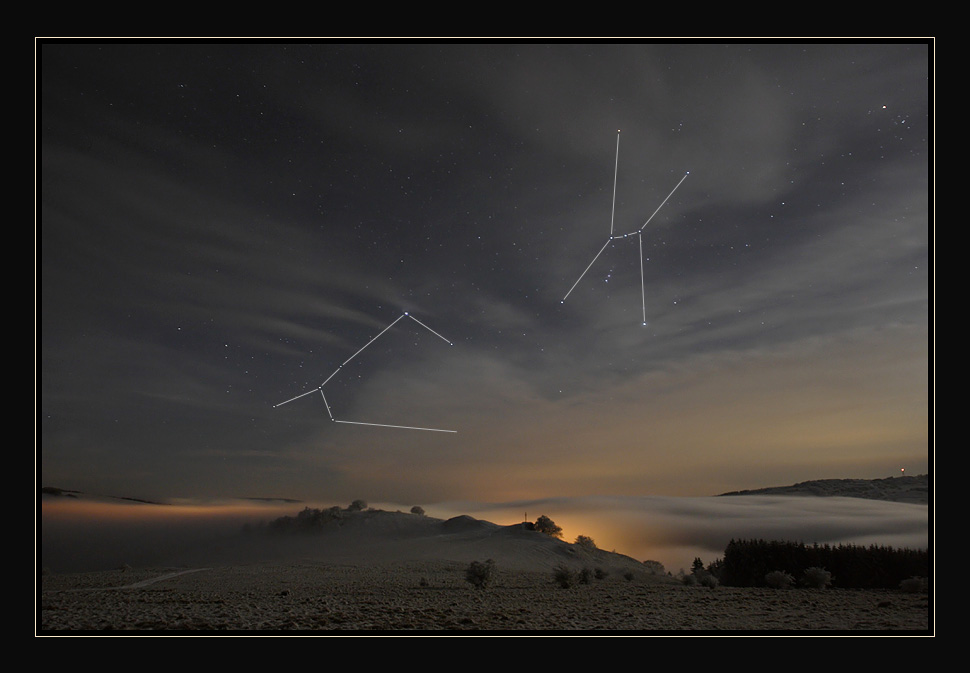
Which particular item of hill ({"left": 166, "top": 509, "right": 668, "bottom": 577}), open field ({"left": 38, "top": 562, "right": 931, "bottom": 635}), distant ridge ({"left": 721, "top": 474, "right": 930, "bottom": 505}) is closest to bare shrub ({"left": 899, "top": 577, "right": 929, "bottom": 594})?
open field ({"left": 38, "top": 562, "right": 931, "bottom": 635})

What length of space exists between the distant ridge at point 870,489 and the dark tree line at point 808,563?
0.87m

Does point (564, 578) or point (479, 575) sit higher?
point (479, 575)

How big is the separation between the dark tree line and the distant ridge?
0.87 meters

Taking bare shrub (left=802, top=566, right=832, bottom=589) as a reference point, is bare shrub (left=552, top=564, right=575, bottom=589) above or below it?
below

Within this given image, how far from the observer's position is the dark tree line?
816 cm

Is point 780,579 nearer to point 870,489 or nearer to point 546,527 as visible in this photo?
point 870,489

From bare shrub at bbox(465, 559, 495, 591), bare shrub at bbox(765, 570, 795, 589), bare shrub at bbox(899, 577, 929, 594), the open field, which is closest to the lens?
A: the open field

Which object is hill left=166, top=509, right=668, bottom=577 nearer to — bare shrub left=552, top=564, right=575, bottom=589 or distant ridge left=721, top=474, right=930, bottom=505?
bare shrub left=552, top=564, right=575, bottom=589

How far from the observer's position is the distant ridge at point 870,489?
706cm

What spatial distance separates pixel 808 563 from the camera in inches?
363

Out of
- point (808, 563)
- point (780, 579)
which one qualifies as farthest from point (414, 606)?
point (808, 563)

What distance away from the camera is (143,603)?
25.3ft

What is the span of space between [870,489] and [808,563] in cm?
223

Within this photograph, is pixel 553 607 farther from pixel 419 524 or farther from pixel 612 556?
pixel 419 524
